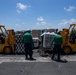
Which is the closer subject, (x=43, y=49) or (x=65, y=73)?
(x=65, y=73)

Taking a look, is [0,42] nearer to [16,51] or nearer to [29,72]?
[16,51]

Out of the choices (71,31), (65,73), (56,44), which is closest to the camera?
(65,73)

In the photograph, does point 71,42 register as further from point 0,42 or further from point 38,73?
point 38,73

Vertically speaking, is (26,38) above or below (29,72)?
above

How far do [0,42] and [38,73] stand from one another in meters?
9.50

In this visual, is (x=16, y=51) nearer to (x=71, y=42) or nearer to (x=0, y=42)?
(x=0, y=42)

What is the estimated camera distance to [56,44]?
16.2 metres

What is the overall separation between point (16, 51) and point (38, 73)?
9155mm

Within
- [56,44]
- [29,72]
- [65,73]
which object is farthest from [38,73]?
[56,44]

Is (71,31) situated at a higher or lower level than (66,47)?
higher

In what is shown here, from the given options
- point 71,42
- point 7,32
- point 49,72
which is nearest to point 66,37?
point 71,42

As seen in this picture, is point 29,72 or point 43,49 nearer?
point 29,72

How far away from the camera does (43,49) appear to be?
1970cm

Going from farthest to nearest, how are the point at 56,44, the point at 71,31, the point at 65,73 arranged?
the point at 71,31
the point at 56,44
the point at 65,73
